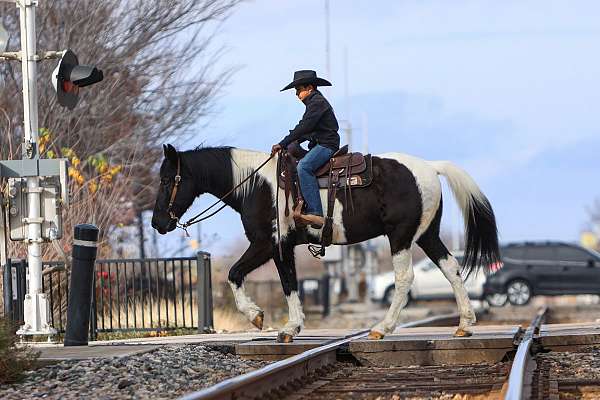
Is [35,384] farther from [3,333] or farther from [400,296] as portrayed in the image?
[400,296]

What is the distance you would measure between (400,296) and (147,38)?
15.1 m

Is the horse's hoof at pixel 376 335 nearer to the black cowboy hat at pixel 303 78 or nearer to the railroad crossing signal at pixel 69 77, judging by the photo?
the black cowboy hat at pixel 303 78

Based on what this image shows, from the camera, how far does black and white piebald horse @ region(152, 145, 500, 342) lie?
14.9m

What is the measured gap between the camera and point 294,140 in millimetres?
15094

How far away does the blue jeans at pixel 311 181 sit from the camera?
14758 millimetres

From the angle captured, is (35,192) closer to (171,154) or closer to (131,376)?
(171,154)

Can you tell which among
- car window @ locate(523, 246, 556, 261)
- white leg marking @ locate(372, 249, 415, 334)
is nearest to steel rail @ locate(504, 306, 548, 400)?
white leg marking @ locate(372, 249, 415, 334)

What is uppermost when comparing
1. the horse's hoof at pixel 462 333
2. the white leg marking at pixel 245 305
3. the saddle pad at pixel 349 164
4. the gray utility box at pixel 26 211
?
the saddle pad at pixel 349 164

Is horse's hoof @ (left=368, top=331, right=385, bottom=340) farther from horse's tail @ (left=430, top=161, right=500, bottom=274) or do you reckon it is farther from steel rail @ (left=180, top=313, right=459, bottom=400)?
horse's tail @ (left=430, top=161, right=500, bottom=274)

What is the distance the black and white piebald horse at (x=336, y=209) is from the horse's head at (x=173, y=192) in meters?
0.01

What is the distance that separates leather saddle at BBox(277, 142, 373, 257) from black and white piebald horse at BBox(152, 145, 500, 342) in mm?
82

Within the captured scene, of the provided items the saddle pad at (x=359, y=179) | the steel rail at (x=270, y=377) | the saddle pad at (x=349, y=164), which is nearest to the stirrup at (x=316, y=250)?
the saddle pad at (x=359, y=179)

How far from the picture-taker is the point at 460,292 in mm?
15195

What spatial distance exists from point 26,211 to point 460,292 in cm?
556
